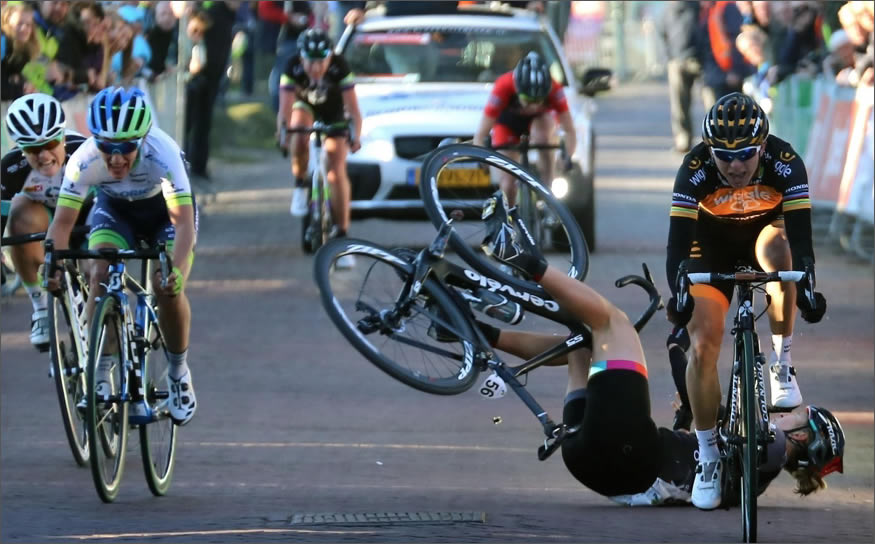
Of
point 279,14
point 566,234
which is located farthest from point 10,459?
point 279,14

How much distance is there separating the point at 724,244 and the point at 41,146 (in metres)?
3.52

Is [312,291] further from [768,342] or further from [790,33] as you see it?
[790,33]

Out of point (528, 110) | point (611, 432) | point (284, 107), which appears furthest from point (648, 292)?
point (284, 107)

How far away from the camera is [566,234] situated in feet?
29.1

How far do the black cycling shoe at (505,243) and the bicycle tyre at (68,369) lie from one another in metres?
2.99

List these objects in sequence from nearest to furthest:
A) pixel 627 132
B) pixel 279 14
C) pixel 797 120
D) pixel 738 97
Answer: pixel 738 97 < pixel 797 120 < pixel 279 14 < pixel 627 132

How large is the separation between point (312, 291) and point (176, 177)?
22.6 feet

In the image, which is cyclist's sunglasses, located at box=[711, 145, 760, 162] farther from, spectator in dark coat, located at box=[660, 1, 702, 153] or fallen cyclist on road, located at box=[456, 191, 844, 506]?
spectator in dark coat, located at box=[660, 1, 702, 153]

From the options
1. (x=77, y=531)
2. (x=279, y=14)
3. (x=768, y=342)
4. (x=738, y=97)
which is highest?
(x=738, y=97)

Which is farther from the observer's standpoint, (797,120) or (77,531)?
(797,120)

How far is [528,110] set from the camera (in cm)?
1617

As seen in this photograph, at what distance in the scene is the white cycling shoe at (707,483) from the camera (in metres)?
8.70

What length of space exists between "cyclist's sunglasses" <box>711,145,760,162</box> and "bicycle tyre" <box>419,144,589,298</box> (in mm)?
705

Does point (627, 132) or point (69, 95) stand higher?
point (69, 95)
